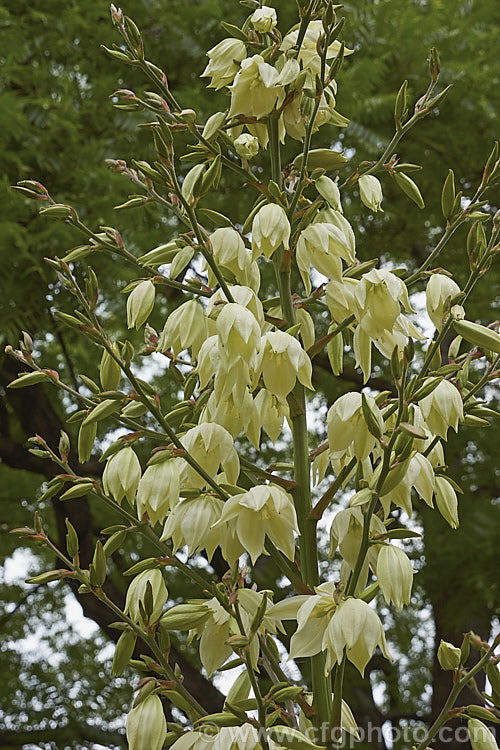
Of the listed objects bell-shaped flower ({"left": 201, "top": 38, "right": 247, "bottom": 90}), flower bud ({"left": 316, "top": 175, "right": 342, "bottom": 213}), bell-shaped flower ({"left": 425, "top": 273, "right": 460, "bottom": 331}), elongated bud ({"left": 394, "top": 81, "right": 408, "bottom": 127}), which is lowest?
bell-shaped flower ({"left": 425, "top": 273, "right": 460, "bottom": 331})

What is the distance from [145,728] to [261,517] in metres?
0.26

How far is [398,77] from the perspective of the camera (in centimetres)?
348

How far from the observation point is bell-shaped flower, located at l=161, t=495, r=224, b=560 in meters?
0.91

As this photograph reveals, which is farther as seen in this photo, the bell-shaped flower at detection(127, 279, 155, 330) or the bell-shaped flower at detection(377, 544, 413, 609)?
the bell-shaped flower at detection(127, 279, 155, 330)

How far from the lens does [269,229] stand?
957 mm

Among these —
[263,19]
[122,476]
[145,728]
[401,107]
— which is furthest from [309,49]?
[145,728]

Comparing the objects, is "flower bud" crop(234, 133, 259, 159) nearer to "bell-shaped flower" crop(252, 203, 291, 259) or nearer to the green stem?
"bell-shaped flower" crop(252, 203, 291, 259)

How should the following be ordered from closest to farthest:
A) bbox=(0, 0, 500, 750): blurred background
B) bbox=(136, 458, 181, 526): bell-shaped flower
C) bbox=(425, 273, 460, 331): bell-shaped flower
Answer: bbox=(136, 458, 181, 526): bell-shaped flower
bbox=(425, 273, 460, 331): bell-shaped flower
bbox=(0, 0, 500, 750): blurred background

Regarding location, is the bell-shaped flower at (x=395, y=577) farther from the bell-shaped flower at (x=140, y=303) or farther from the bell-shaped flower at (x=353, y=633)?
the bell-shaped flower at (x=140, y=303)

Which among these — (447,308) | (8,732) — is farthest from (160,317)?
(447,308)

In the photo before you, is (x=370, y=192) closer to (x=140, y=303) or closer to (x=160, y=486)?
(x=140, y=303)

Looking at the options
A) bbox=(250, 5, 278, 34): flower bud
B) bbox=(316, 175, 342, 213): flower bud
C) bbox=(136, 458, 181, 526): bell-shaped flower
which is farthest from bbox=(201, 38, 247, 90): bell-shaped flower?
bbox=(136, 458, 181, 526): bell-shaped flower

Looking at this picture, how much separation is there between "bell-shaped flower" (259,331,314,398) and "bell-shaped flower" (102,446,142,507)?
0.20 m

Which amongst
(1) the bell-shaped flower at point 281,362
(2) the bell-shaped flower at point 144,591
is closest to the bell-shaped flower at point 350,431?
(1) the bell-shaped flower at point 281,362
